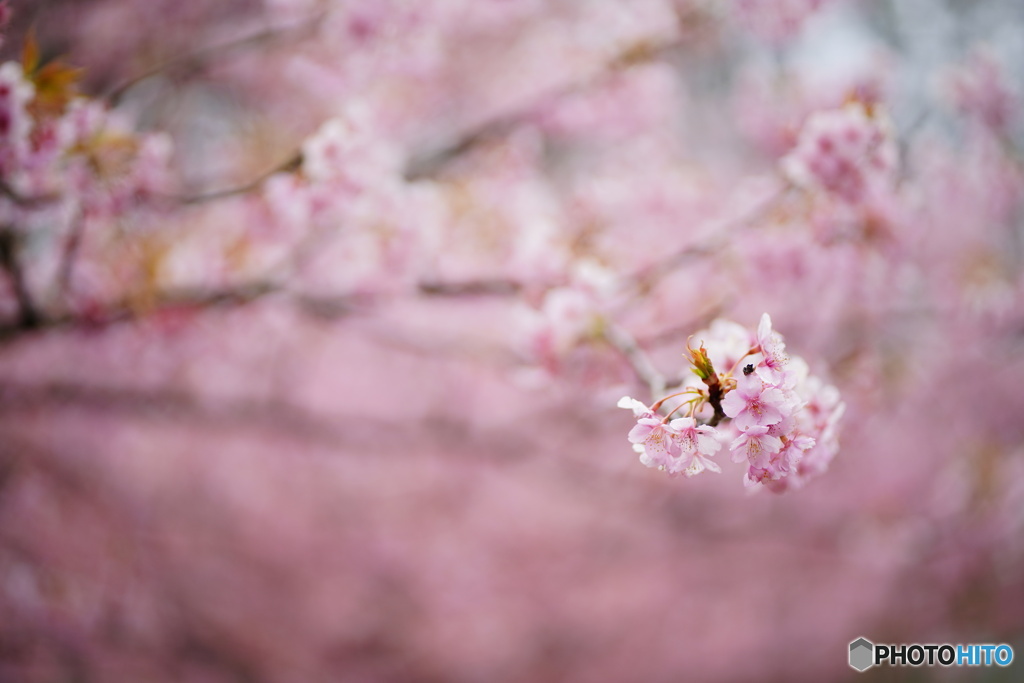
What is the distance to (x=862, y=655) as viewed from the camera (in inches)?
94.8

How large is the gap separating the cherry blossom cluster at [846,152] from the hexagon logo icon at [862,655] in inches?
74.5

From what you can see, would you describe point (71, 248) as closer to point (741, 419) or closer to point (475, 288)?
point (475, 288)

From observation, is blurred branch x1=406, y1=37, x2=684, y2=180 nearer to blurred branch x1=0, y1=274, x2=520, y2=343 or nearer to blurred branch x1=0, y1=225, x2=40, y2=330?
blurred branch x1=0, y1=274, x2=520, y2=343

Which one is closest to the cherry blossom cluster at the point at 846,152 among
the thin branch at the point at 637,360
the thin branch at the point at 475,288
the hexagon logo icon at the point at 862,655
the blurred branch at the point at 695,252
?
the blurred branch at the point at 695,252

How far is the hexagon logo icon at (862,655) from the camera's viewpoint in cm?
238

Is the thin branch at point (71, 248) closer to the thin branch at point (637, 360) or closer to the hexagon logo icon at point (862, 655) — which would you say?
the thin branch at point (637, 360)

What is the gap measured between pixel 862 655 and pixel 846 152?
82.6 inches

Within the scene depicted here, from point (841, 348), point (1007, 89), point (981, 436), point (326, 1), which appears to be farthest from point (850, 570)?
point (326, 1)

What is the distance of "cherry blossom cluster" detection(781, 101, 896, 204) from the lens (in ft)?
5.38

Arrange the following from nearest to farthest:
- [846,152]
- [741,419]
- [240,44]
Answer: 1. [741,419]
2. [846,152]
3. [240,44]

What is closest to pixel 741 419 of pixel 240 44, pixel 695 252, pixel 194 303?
pixel 695 252
